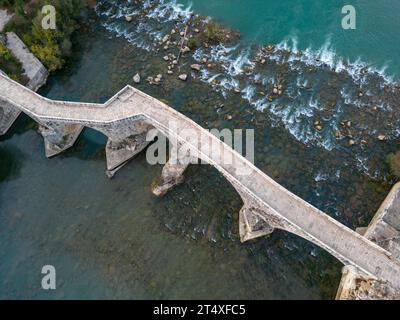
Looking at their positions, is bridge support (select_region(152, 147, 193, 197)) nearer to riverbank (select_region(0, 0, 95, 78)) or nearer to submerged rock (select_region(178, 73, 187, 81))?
submerged rock (select_region(178, 73, 187, 81))

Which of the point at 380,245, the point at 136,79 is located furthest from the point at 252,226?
the point at 136,79

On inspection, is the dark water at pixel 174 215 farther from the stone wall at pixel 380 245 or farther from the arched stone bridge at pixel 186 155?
the arched stone bridge at pixel 186 155

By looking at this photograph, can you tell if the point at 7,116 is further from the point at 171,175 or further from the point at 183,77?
the point at 171,175

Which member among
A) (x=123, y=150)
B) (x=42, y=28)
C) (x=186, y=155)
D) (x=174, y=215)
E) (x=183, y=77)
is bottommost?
(x=174, y=215)

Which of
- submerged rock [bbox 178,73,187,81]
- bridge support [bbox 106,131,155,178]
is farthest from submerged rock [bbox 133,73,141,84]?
bridge support [bbox 106,131,155,178]

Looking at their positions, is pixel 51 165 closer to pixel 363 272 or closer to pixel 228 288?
pixel 228 288
